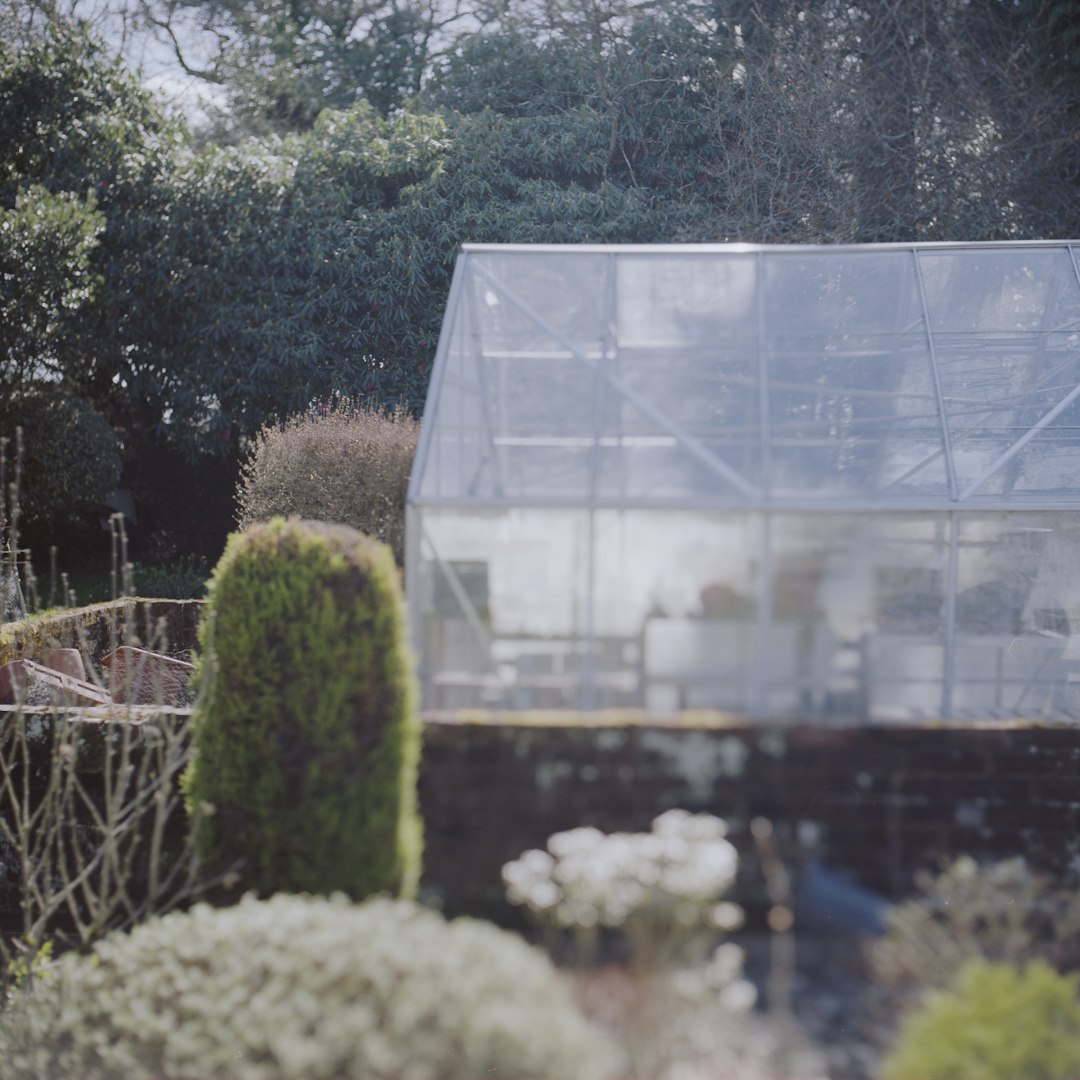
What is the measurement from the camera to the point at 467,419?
7410 millimetres

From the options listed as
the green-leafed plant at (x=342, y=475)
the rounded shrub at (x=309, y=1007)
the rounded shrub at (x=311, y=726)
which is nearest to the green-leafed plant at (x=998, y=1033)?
the rounded shrub at (x=309, y=1007)

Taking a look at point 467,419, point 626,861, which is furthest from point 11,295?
point 626,861

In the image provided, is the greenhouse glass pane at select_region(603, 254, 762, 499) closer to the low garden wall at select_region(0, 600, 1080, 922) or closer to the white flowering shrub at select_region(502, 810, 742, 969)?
the low garden wall at select_region(0, 600, 1080, 922)

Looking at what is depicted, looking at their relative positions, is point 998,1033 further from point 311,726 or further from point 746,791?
point 311,726

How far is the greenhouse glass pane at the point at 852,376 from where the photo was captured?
24.0 feet

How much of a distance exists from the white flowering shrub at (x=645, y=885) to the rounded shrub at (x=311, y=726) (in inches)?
Answer: 38.9

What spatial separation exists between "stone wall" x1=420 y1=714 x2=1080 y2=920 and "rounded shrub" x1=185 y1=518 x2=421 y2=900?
0.31 m

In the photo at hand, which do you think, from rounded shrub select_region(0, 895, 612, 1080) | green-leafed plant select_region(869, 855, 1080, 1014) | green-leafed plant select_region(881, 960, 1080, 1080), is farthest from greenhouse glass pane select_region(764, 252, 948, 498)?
rounded shrub select_region(0, 895, 612, 1080)

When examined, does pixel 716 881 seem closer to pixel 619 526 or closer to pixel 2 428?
pixel 619 526

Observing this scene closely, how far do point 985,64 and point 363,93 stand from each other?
33.8 ft

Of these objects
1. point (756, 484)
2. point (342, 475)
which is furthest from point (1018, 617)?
point (342, 475)

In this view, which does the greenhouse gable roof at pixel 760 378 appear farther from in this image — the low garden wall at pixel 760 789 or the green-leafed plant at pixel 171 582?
the green-leafed plant at pixel 171 582

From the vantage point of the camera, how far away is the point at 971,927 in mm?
4715

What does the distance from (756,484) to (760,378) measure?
1.15 m
